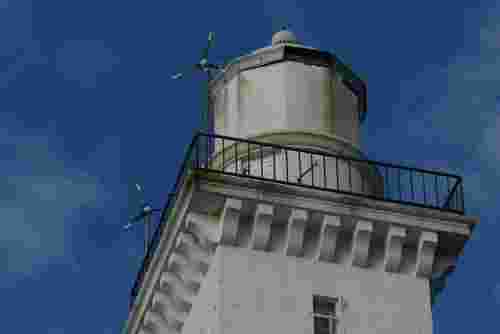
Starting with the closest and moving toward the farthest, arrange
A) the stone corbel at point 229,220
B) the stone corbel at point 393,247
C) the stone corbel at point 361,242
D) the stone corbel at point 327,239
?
Answer: the stone corbel at point 229,220 → the stone corbel at point 327,239 → the stone corbel at point 361,242 → the stone corbel at point 393,247

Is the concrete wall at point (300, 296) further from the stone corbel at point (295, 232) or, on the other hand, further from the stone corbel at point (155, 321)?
the stone corbel at point (155, 321)

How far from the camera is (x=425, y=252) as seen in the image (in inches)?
1460

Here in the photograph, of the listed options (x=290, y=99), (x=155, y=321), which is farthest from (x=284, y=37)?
(x=155, y=321)

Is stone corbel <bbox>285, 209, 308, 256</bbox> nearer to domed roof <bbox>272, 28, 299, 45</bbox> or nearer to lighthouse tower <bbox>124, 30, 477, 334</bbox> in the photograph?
lighthouse tower <bbox>124, 30, 477, 334</bbox>

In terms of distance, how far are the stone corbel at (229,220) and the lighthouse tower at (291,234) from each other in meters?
0.02

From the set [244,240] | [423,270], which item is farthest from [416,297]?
[244,240]

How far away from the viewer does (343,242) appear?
121 feet

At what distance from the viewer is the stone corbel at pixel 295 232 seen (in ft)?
120

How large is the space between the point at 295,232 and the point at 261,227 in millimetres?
679

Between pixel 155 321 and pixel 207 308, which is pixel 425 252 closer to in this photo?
pixel 207 308

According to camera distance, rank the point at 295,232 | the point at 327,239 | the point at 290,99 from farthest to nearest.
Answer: the point at 290,99 < the point at 327,239 < the point at 295,232

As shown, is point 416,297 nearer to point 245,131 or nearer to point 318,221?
point 318,221

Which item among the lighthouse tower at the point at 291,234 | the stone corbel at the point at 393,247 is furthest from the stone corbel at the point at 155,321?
the stone corbel at the point at 393,247

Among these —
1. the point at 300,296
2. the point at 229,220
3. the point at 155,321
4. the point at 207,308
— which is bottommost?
the point at 155,321
